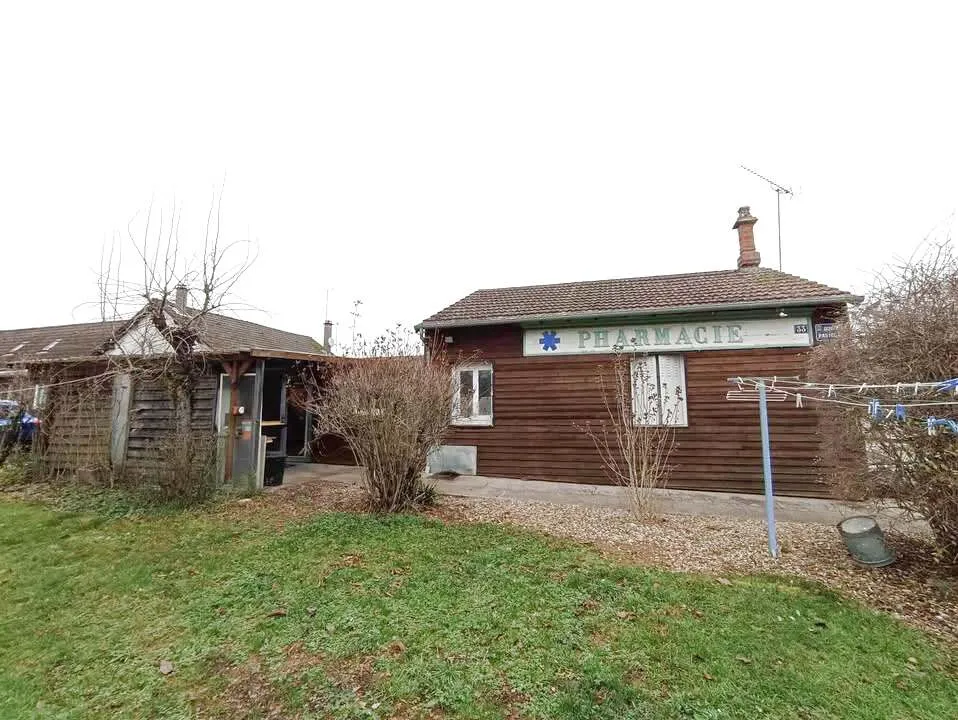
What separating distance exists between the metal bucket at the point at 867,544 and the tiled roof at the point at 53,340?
65.0 feet

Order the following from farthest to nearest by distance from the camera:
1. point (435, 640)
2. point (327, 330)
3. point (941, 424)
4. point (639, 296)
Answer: point (327, 330)
point (639, 296)
point (941, 424)
point (435, 640)

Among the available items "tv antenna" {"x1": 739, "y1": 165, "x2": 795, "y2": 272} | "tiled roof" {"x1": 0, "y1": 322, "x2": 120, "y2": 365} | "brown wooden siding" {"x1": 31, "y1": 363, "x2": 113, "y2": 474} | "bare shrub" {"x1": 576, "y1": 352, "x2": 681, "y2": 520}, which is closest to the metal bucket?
"bare shrub" {"x1": 576, "y1": 352, "x2": 681, "y2": 520}

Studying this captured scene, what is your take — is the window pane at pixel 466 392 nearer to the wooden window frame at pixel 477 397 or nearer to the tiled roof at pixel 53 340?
the wooden window frame at pixel 477 397

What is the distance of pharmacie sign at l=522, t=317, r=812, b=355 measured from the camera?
793cm

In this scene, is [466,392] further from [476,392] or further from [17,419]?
[17,419]

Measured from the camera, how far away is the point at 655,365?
27.8 ft

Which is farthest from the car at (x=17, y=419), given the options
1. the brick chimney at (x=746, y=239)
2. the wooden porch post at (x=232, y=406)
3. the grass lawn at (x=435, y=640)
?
the brick chimney at (x=746, y=239)

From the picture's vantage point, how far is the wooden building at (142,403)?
766 cm

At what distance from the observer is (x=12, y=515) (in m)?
6.50

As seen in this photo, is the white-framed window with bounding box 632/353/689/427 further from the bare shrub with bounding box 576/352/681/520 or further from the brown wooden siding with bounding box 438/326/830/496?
the brown wooden siding with bounding box 438/326/830/496

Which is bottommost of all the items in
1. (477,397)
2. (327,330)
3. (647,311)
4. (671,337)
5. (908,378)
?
(477,397)

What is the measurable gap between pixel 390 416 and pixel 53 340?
Answer: 19520 mm

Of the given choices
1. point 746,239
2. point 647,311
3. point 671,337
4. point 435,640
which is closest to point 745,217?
point 746,239

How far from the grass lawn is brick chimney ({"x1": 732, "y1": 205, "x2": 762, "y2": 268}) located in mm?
8657
